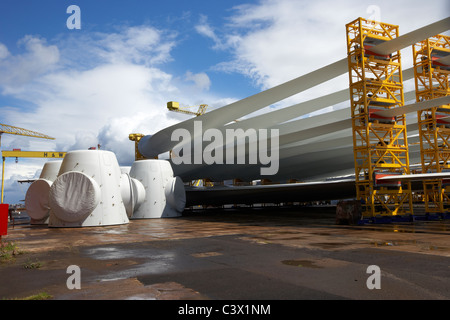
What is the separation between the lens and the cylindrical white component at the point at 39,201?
1004 inches

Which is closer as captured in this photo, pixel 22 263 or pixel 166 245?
pixel 22 263

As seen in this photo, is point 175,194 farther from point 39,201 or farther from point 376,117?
point 376,117

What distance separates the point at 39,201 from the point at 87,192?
23.7 ft

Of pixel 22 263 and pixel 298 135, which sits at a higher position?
pixel 298 135

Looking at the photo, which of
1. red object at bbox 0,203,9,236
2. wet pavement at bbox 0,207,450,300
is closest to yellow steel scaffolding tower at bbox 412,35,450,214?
wet pavement at bbox 0,207,450,300

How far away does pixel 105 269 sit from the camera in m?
8.06

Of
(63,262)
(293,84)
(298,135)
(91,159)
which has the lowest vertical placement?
(63,262)

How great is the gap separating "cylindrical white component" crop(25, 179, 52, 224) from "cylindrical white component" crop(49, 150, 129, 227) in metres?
3.88

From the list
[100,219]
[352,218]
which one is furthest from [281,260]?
[100,219]

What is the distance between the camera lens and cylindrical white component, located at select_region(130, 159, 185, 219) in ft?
98.0

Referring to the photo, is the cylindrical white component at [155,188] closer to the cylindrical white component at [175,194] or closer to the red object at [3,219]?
the cylindrical white component at [175,194]

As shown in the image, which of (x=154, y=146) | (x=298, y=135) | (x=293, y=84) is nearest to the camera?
(x=293, y=84)

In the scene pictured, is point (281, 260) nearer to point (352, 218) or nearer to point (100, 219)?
point (352, 218)

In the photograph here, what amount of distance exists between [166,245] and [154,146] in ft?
109
